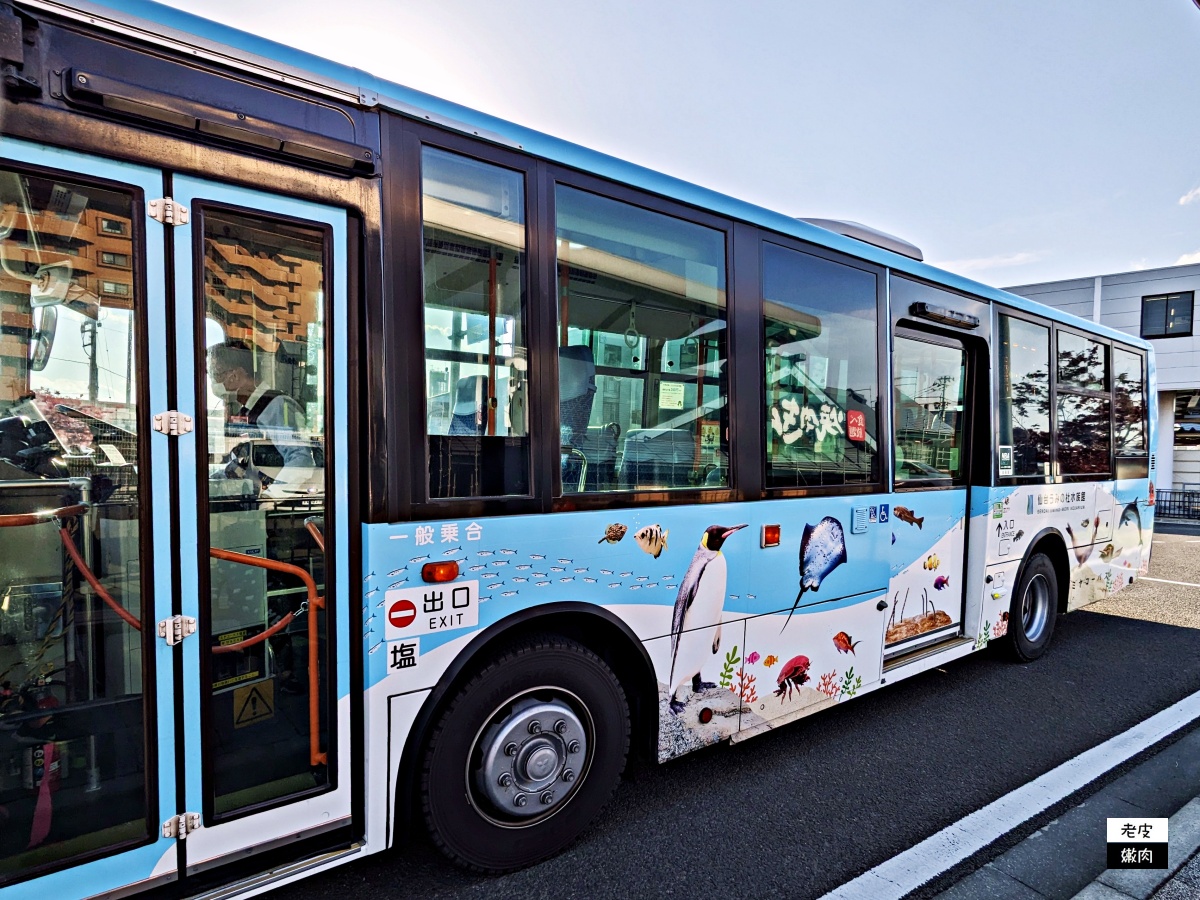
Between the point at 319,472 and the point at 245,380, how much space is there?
15.7 inches

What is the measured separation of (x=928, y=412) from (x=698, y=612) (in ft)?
8.91

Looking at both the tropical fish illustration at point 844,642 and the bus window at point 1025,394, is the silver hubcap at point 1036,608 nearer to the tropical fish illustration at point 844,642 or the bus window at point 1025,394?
the bus window at point 1025,394

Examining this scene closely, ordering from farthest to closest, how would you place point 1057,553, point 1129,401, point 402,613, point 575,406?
point 1129,401 < point 1057,553 < point 575,406 < point 402,613

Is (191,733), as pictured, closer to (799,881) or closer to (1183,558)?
(799,881)

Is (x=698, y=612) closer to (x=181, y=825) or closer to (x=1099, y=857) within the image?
(x=1099, y=857)

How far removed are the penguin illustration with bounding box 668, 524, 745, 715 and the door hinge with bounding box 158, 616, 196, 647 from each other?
1982 millimetres

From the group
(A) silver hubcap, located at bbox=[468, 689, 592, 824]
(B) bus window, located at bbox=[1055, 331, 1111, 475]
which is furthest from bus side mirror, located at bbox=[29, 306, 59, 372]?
(B) bus window, located at bbox=[1055, 331, 1111, 475]

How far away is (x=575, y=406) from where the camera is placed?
9.30ft

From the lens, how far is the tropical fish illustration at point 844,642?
3859 millimetres

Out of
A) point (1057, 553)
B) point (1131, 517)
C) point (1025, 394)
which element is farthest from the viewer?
point (1131, 517)

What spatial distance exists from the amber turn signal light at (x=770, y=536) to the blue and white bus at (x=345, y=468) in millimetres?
16

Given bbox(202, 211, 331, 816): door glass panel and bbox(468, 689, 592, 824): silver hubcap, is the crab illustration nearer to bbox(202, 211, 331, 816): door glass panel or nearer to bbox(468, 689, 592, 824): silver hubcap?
bbox(468, 689, 592, 824): silver hubcap

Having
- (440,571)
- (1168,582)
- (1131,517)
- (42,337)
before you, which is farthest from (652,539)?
(1168,582)

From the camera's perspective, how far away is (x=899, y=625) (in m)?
4.41
